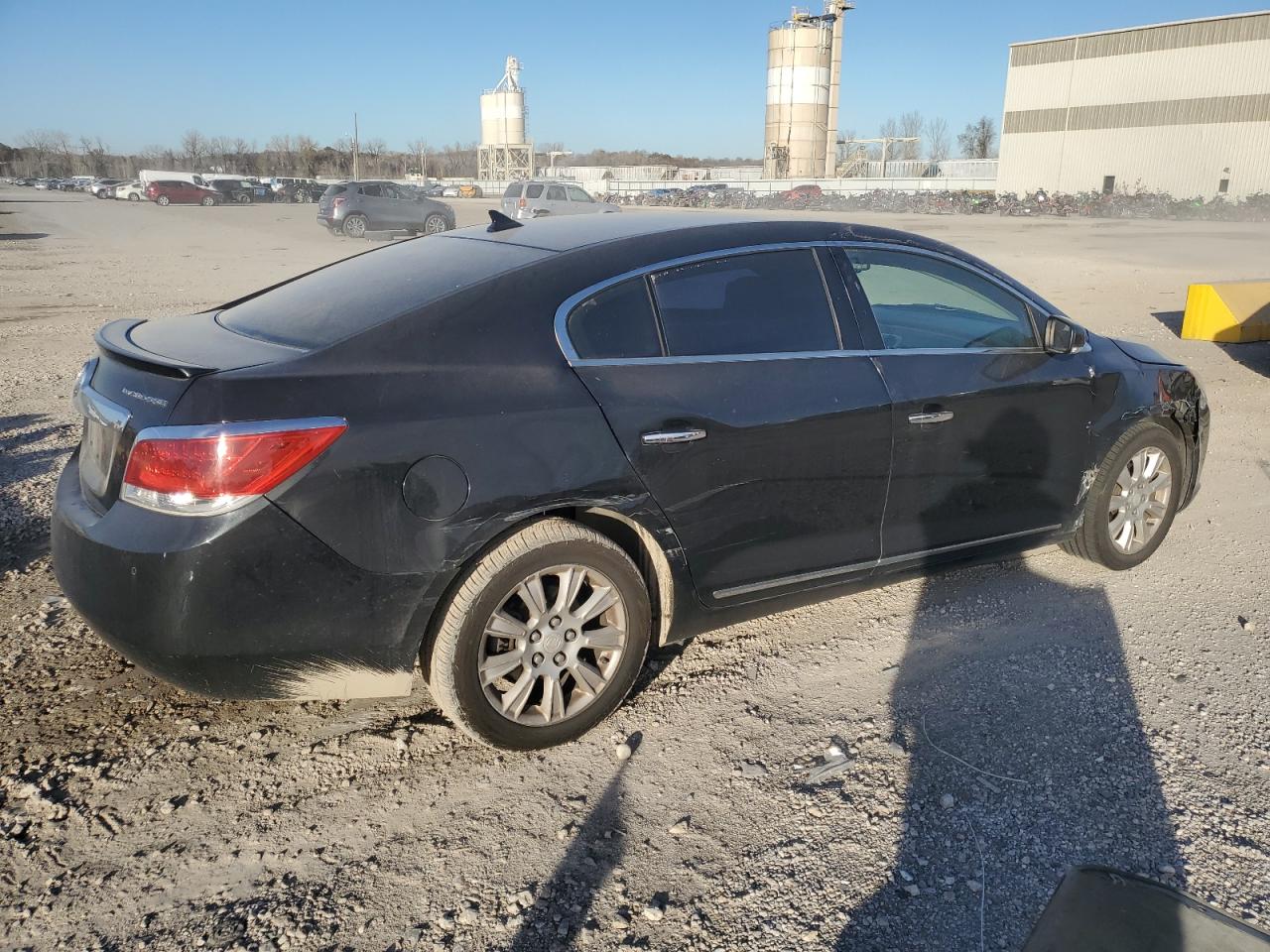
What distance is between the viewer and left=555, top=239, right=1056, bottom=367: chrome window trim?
10.5 ft

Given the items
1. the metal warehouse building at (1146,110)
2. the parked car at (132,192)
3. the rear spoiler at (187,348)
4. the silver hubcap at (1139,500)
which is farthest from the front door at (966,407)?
the parked car at (132,192)

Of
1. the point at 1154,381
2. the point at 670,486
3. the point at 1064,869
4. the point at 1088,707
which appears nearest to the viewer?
the point at 1064,869

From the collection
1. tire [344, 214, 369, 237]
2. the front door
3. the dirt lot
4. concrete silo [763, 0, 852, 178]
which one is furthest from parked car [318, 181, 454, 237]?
concrete silo [763, 0, 852, 178]

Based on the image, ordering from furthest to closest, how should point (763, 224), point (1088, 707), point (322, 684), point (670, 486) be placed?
point (763, 224)
point (1088, 707)
point (670, 486)
point (322, 684)

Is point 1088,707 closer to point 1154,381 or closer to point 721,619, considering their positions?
point 721,619

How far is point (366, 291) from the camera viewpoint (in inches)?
134

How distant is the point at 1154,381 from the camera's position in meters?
4.64

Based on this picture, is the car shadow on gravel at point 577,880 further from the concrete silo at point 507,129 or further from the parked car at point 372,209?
the concrete silo at point 507,129

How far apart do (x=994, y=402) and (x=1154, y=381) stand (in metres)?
1.19

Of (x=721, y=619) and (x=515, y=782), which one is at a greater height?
(x=721, y=619)

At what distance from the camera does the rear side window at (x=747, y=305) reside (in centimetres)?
341

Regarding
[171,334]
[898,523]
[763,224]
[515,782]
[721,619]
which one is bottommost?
[515,782]

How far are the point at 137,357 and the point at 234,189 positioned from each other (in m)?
69.2

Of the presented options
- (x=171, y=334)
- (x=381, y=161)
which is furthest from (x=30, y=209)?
(x=381, y=161)
